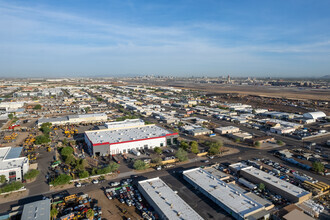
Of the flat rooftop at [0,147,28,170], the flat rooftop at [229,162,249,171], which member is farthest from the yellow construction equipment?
the flat rooftop at [229,162,249,171]

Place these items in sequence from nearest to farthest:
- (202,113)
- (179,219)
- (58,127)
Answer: (179,219) < (58,127) < (202,113)

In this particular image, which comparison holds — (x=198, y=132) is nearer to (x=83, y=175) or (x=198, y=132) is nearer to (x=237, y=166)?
(x=237, y=166)

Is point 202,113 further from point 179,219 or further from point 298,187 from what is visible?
point 179,219

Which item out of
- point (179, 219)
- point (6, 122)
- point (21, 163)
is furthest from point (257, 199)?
point (6, 122)

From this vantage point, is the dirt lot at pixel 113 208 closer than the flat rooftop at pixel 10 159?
Yes

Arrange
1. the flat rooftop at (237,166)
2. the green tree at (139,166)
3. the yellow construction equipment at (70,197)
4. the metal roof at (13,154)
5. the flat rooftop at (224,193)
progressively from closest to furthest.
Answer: the flat rooftop at (224,193), the yellow construction equipment at (70,197), the green tree at (139,166), the flat rooftop at (237,166), the metal roof at (13,154)

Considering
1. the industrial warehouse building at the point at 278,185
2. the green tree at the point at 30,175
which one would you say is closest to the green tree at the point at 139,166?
the green tree at the point at 30,175

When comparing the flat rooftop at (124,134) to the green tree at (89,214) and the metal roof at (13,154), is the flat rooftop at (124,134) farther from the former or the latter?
the green tree at (89,214)

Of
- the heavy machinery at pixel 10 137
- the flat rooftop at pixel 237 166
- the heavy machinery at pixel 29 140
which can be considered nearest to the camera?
the flat rooftop at pixel 237 166

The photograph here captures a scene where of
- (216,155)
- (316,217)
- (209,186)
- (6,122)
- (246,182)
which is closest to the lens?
(316,217)
